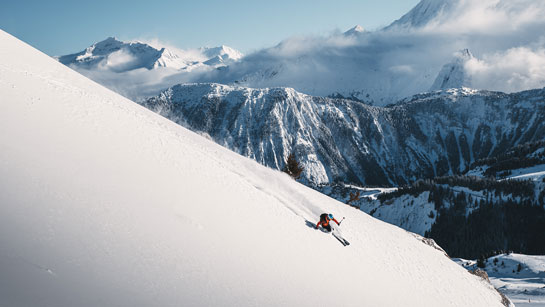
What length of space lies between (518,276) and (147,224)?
3115 inches

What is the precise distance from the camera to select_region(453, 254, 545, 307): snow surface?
44.9 m

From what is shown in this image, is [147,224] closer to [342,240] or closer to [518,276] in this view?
[342,240]

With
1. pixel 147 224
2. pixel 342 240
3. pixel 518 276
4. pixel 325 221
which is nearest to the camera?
pixel 147 224

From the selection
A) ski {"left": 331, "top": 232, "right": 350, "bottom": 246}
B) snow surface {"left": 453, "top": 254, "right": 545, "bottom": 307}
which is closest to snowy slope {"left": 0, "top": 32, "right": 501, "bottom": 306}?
ski {"left": 331, "top": 232, "right": 350, "bottom": 246}

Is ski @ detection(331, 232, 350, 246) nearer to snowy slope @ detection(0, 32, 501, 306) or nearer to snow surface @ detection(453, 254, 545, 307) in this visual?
snowy slope @ detection(0, 32, 501, 306)

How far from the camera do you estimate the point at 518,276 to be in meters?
68.0

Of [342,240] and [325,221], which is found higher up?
[325,221]

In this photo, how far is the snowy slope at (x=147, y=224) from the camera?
1018 centimetres

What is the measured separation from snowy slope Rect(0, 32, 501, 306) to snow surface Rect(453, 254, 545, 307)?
2836 centimetres

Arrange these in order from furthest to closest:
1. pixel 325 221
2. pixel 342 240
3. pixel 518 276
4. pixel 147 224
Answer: pixel 518 276 < pixel 342 240 < pixel 325 221 < pixel 147 224

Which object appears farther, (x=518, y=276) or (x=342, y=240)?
(x=518, y=276)

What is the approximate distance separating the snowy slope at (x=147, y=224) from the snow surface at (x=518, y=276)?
28.4m

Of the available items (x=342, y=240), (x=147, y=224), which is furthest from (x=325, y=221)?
(x=147, y=224)

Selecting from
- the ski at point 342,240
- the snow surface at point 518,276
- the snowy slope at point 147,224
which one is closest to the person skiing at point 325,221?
the ski at point 342,240
